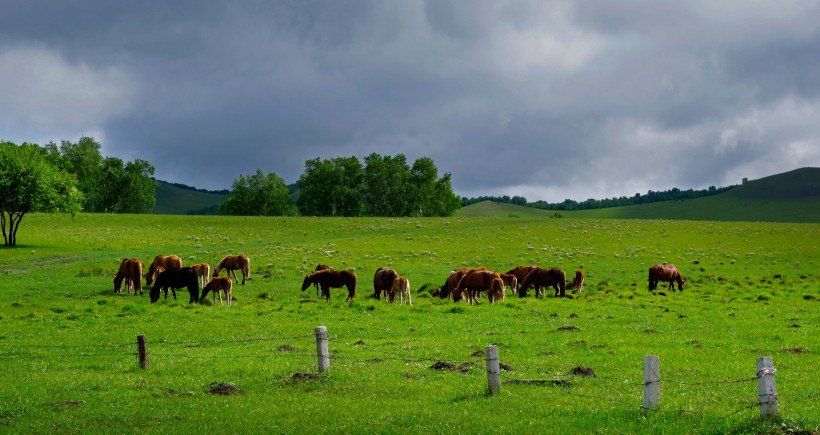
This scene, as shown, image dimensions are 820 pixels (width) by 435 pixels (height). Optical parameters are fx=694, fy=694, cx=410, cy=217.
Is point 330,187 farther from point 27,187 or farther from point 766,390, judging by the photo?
point 766,390

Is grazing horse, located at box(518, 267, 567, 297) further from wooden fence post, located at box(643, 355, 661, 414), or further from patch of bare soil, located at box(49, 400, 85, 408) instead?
patch of bare soil, located at box(49, 400, 85, 408)

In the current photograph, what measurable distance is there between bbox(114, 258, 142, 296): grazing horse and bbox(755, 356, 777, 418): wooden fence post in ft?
113

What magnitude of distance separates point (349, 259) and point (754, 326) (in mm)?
36113

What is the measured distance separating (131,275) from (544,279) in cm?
2354

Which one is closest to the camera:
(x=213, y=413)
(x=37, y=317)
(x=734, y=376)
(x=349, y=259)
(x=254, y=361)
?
(x=213, y=413)

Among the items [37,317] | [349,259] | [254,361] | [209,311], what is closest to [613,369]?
[254,361]

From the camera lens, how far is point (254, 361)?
19125 mm

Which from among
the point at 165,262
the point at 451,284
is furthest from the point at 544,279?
the point at 165,262

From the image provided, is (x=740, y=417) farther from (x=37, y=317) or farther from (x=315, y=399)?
(x=37, y=317)

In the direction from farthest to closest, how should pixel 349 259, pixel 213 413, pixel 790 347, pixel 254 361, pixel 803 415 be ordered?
pixel 349 259, pixel 790 347, pixel 254 361, pixel 213 413, pixel 803 415

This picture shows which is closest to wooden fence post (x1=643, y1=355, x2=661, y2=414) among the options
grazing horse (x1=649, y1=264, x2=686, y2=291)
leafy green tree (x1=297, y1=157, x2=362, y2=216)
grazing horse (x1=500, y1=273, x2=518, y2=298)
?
grazing horse (x1=500, y1=273, x2=518, y2=298)

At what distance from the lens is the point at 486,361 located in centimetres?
1484

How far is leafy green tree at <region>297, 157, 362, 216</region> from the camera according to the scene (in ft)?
465

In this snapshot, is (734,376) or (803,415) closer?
(803,415)
